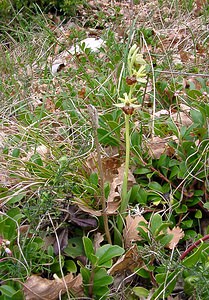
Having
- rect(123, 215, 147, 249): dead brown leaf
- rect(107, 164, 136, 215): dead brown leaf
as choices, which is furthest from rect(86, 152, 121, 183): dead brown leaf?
rect(123, 215, 147, 249): dead brown leaf

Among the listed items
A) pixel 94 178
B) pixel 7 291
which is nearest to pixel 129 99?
pixel 94 178

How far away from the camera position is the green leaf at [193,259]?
1.29m

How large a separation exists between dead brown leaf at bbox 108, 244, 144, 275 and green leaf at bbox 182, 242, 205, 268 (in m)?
0.17

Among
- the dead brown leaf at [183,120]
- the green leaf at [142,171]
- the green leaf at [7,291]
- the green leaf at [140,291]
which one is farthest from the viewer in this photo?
the dead brown leaf at [183,120]

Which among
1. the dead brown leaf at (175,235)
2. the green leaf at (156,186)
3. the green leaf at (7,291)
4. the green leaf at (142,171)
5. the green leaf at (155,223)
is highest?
the green leaf at (7,291)

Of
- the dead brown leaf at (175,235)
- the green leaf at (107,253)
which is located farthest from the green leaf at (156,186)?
the green leaf at (107,253)

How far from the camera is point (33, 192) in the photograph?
159 centimetres

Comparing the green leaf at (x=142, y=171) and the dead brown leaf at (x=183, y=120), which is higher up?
the green leaf at (x=142, y=171)

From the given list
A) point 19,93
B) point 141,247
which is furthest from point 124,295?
point 19,93

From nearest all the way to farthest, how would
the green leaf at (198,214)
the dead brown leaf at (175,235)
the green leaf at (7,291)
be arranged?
the green leaf at (7,291) → the dead brown leaf at (175,235) → the green leaf at (198,214)

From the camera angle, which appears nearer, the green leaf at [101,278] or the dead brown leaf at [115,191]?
the green leaf at [101,278]

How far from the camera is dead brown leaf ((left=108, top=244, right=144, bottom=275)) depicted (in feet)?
4.61

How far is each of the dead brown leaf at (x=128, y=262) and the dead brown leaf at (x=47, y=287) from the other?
0.12 meters

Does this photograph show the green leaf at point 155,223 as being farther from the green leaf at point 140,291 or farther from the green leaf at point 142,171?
the green leaf at point 142,171
